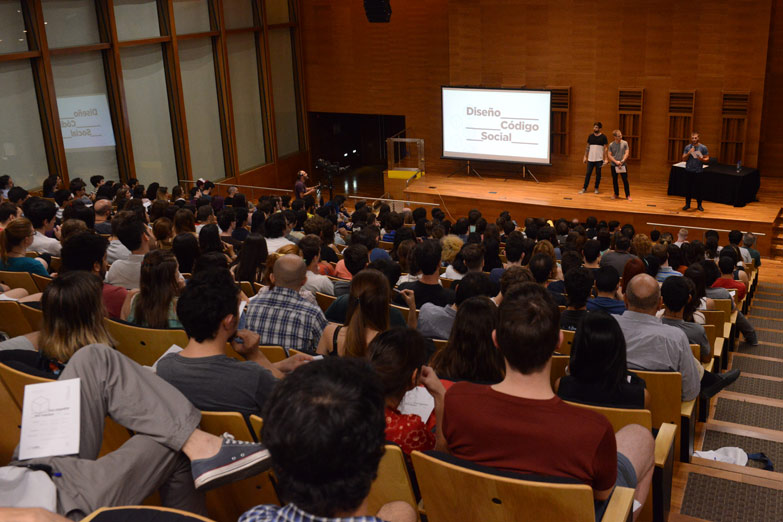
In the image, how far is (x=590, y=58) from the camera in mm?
14391

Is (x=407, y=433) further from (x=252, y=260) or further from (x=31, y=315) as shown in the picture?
(x=252, y=260)

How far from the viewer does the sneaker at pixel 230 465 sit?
7.50 ft

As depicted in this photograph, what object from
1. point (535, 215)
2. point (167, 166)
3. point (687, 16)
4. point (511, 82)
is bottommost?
point (535, 215)

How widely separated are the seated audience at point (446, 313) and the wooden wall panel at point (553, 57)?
425 inches

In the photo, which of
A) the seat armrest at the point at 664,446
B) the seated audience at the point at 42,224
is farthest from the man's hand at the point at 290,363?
the seated audience at the point at 42,224

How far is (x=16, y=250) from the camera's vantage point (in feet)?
18.0

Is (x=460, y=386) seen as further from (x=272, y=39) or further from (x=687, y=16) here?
(x=272, y=39)

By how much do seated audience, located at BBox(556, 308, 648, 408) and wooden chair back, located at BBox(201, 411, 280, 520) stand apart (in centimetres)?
140

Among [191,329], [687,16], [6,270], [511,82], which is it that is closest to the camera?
[191,329]

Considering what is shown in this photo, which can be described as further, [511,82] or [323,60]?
[323,60]

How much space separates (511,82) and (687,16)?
139 inches

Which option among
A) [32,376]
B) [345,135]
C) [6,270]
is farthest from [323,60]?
[32,376]

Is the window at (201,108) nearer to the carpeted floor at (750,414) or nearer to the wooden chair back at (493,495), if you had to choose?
the carpeted floor at (750,414)

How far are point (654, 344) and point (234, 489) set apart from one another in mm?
2413
